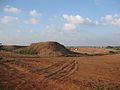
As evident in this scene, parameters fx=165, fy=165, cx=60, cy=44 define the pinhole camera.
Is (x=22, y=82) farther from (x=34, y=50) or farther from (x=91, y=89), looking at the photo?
(x=34, y=50)

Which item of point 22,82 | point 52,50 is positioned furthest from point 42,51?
point 22,82

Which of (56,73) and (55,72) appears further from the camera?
(55,72)

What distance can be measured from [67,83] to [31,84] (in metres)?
1.93

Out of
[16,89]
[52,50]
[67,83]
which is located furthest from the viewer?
[52,50]

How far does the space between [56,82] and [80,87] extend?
146 centimetres

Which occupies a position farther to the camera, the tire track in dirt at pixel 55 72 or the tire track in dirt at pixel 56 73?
the tire track in dirt at pixel 55 72

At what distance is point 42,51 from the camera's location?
1599 inches

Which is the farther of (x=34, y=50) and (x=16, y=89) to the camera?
(x=34, y=50)

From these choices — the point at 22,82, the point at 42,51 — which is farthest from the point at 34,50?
the point at 22,82

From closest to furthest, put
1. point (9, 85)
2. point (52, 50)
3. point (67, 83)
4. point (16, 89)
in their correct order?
point (16, 89) < point (9, 85) < point (67, 83) < point (52, 50)

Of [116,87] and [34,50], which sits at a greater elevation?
[34,50]

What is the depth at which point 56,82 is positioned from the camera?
360 inches

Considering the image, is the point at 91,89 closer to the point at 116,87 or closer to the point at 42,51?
the point at 116,87

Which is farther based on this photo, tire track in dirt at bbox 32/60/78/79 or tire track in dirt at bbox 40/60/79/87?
tire track in dirt at bbox 32/60/78/79
